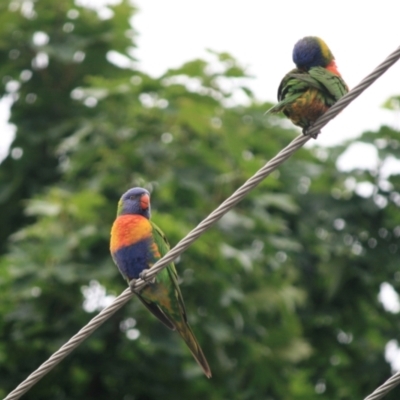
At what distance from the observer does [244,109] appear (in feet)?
29.5

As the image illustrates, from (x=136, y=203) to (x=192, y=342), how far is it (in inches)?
37.6

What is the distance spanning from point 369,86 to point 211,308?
3520 mm

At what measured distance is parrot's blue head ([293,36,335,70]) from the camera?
5.01 meters

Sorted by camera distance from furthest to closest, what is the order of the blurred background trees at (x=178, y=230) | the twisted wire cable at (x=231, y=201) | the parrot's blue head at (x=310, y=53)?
the blurred background trees at (x=178, y=230), the parrot's blue head at (x=310, y=53), the twisted wire cable at (x=231, y=201)

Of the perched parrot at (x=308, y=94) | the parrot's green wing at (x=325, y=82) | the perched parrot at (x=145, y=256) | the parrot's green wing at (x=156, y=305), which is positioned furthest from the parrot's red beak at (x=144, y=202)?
the parrot's green wing at (x=325, y=82)

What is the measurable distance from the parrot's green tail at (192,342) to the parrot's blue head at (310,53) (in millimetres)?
1758

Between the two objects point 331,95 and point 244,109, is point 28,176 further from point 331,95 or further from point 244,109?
point 331,95

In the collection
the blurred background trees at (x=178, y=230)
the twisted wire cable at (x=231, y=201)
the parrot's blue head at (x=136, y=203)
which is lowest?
the blurred background trees at (x=178, y=230)

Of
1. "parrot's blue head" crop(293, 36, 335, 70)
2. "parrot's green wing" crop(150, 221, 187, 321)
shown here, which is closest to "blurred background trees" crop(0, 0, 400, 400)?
"parrot's green wing" crop(150, 221, 187, 321)

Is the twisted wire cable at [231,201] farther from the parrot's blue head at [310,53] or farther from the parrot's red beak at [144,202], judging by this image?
the parrot's red beak at [144,202]

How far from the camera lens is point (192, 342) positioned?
566 centimetres

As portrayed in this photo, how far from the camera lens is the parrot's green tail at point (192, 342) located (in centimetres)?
545

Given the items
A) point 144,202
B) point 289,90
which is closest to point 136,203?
point 144,202

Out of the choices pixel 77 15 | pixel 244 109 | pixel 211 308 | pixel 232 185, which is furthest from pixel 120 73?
pixel 211 308
